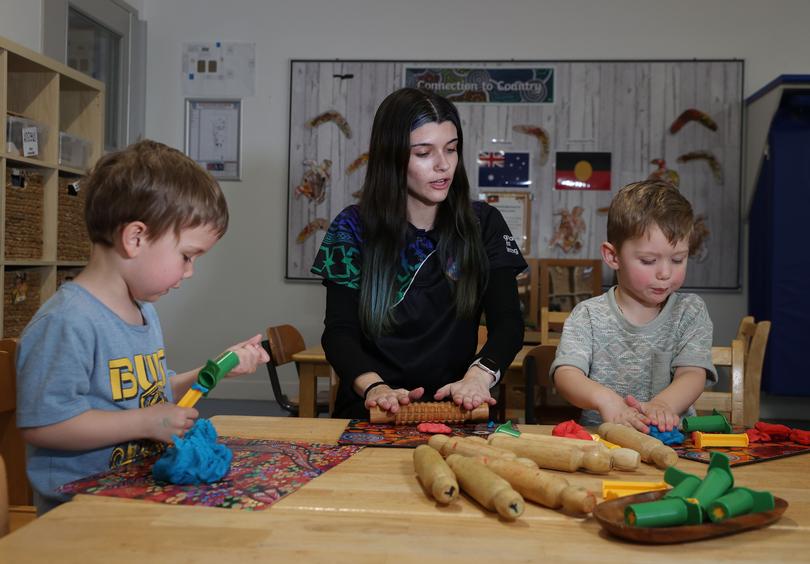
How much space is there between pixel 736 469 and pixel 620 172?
4.52 m

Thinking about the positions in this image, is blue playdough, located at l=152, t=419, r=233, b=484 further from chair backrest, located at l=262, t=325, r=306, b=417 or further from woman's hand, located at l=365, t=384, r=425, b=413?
chair backrest, located at l=262, t=325, r=306, b=417

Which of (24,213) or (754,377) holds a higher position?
(24,213)

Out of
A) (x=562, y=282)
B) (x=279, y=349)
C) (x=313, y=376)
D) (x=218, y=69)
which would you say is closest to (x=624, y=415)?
(x=313, y=376)

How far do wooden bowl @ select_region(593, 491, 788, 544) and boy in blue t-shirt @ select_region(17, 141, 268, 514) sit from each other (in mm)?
600

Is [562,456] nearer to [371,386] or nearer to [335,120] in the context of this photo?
[371,386]

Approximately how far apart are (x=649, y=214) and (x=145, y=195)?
1.02 meters

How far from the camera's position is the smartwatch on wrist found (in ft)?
5.43

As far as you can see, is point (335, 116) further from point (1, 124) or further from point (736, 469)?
point (736, 469)

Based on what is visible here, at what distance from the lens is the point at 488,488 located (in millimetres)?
925

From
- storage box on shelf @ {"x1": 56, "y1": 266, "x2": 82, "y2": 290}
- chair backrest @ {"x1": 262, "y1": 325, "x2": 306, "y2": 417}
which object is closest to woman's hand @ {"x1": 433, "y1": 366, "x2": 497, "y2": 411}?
chair backrest @ {"x1": 262, "y1": 325, "x2": 306, "y2": 417}

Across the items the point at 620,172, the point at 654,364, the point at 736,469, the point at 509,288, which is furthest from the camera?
the point at 620,172

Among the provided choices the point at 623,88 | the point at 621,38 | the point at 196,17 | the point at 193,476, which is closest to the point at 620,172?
the point at 623,88

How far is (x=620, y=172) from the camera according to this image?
18.0 feet

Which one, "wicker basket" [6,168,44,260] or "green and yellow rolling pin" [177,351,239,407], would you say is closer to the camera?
"green and yellow rolling pin" [177,351,239,407]
